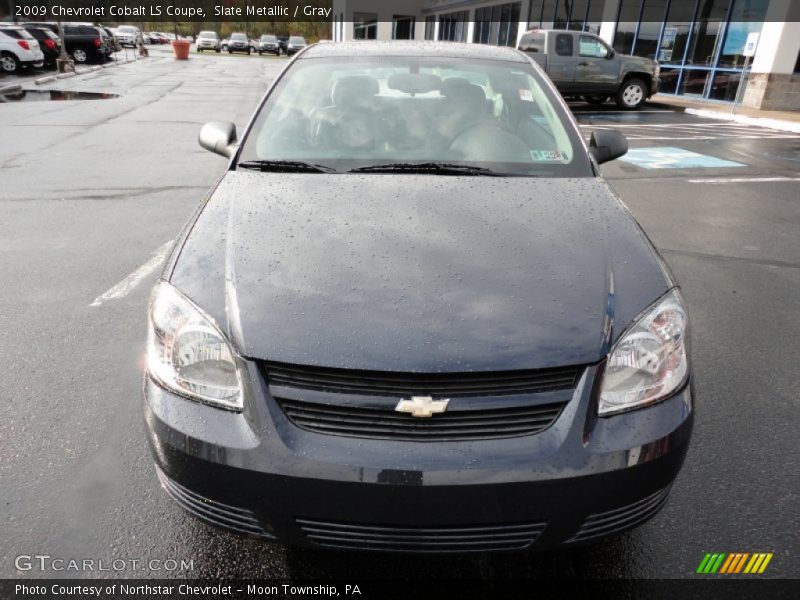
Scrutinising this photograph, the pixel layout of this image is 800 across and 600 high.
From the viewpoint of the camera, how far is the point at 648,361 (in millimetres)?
1758

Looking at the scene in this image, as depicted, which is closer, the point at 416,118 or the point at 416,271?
the point at 416,271

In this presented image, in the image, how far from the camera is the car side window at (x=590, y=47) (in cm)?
1476

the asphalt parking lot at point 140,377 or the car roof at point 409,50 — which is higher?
the car roof at point 409,50

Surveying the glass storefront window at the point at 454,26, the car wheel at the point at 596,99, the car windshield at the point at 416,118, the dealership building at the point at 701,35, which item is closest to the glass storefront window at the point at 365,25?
the glass storefront window at the point at 454,26

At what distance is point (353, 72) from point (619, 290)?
202 centimetres

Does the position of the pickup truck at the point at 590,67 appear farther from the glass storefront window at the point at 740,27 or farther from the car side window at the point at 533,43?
the glass storefront window at the point at 740,27

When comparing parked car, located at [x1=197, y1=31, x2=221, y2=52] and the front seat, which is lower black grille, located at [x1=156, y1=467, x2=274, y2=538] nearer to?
the front seat

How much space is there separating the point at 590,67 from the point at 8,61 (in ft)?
64.6

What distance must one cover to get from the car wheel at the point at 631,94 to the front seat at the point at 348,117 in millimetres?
14207

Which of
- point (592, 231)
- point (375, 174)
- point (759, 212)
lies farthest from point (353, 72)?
point (759, 212)

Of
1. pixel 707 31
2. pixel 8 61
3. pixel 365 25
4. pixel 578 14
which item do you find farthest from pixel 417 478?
pixel 365 25

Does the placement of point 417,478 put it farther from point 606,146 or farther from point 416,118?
point 606,146

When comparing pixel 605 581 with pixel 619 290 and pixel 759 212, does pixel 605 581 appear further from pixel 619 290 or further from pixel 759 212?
pixel 759 212

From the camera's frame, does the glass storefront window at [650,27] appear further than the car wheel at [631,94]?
Yes
